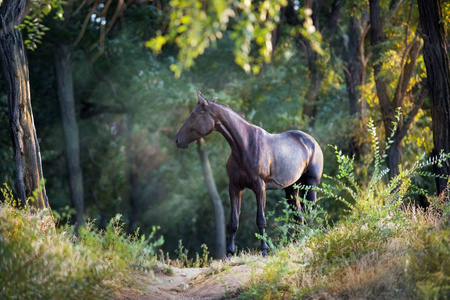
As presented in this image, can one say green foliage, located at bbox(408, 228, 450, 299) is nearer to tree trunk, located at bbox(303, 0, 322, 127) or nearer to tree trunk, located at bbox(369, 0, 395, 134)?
tree trunk, located at bbox(369, 0, 395, 134)

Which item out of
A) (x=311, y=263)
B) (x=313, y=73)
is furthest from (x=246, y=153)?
(x=313, y=73)

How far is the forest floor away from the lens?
7.24 m

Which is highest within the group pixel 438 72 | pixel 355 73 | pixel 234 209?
pixel 355 73

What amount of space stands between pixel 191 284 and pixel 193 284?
6 cm

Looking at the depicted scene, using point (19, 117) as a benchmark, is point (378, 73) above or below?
above

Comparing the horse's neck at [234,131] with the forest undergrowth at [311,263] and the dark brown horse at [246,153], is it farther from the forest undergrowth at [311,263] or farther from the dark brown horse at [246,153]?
the forest undergrowth at [311,263]

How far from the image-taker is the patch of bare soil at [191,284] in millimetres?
7250

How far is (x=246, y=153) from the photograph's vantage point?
29.3 feet

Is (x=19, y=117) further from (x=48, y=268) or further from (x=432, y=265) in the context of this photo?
(x=432, y=265)

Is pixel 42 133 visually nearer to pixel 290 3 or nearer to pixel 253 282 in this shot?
pixel 290 3

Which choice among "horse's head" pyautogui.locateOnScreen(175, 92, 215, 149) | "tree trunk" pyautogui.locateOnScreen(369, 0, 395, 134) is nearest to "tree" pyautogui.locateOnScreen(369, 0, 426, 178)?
"tree trunk" pyautogui.locateOnScreen(369, 0, 395, 134)

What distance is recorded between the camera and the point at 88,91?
24672mm

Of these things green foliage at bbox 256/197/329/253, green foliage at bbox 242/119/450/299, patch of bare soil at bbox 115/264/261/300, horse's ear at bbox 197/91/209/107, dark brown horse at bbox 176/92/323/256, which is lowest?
patch of bare soil at bbox 115/264/261/300

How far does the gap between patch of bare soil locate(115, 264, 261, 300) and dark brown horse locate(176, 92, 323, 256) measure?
0.81m
